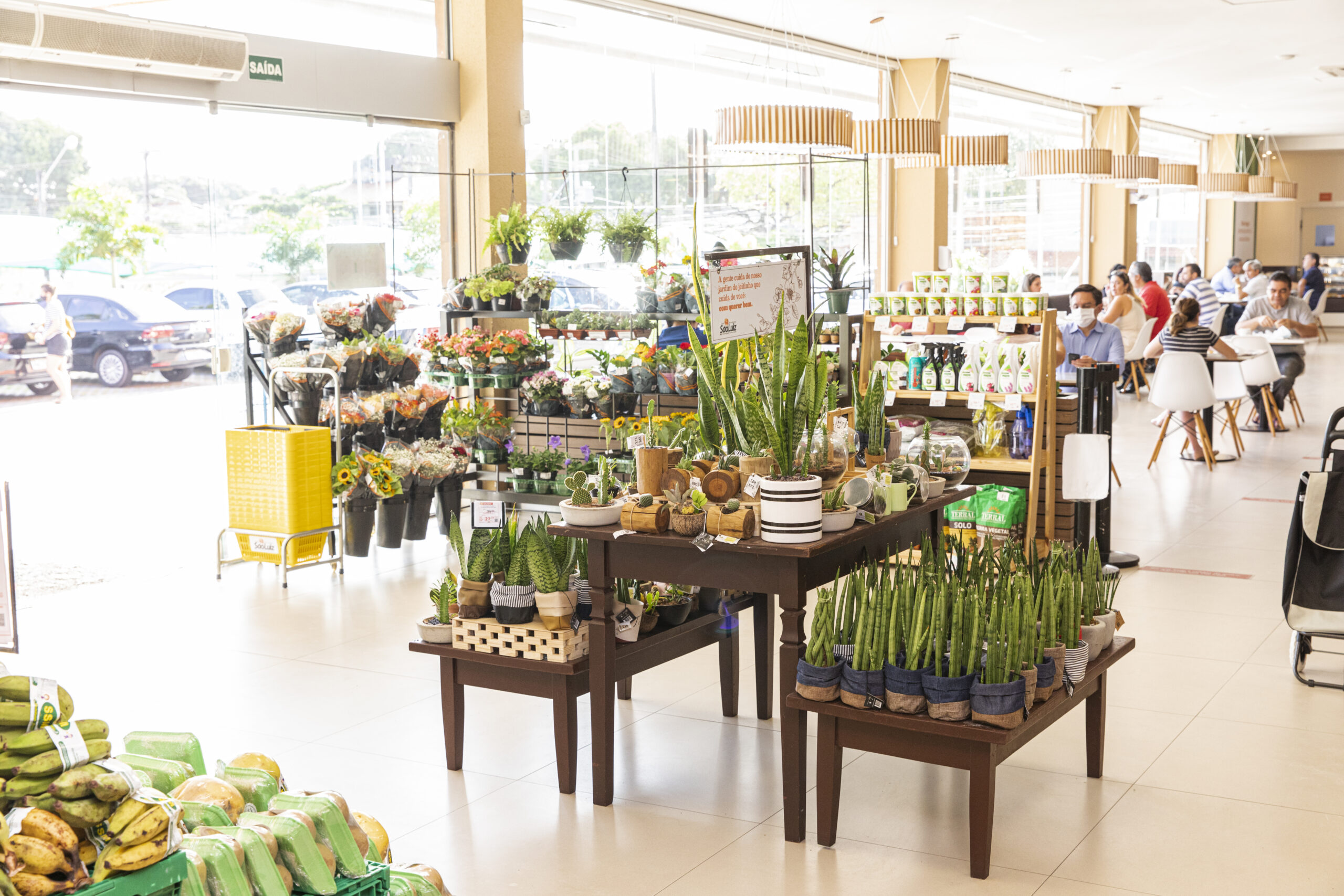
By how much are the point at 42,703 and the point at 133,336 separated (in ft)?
17.7

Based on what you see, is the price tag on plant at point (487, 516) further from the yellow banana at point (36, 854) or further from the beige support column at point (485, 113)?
the beige support column at point (485, 113)

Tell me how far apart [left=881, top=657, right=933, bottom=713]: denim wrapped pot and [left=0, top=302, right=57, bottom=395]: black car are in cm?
487

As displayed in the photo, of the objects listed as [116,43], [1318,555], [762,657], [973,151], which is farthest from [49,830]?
[973,151]

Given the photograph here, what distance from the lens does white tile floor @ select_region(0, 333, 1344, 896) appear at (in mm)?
3344

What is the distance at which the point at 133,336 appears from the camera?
679cm

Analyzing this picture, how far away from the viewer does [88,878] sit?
173 centimetres

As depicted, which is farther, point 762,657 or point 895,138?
point 895,138

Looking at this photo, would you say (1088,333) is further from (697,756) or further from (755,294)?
(697,756)

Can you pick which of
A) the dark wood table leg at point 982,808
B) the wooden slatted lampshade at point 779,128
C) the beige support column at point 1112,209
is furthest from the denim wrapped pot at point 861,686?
the beige support column at point 1112,209

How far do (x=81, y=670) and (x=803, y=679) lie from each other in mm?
3191

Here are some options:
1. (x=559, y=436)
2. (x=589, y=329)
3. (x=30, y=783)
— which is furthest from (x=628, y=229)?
(x=30, y=783)

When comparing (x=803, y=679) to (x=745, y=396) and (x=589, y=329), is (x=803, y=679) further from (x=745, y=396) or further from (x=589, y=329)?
(x=589, y=329)

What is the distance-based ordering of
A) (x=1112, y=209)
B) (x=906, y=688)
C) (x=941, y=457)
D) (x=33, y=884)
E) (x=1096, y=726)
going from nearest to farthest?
(x=33, y=884) → (x=906, y=688) → (x=1096, y=726) → (x=941, y=457) → (x=1112, y=209)

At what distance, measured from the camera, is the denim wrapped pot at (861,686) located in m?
3.30
